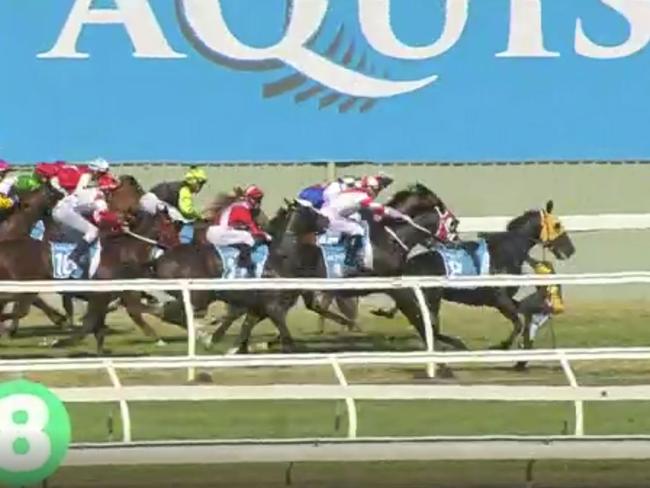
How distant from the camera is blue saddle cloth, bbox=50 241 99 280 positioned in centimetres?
1316

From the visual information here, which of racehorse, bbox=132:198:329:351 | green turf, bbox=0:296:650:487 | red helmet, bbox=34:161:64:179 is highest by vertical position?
red helmet, bbox=34:161:64:179

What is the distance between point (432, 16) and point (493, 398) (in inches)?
427

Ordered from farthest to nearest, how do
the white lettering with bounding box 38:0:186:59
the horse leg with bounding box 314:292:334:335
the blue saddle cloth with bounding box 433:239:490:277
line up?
the white lettering with bounding box 38:0:186:59
the horse leg with bounding box 314:292:334:335
the blue saddle cloth with bounding box 433:239:490:277

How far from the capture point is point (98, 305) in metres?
12.1

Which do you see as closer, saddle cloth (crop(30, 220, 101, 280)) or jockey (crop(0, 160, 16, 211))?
saddle cloth (crop(30, 220, 101, 280))

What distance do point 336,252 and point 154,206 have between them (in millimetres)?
1593

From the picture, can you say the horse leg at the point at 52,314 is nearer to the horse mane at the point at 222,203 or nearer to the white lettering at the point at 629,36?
the horse mane at the point at 222,203

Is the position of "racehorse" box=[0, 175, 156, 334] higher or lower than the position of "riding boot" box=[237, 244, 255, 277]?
higher

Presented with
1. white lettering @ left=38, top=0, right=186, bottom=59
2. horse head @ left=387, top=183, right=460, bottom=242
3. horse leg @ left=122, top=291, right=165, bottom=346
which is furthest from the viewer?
white lettering @ left=38, top=0, right=186, bottom=59

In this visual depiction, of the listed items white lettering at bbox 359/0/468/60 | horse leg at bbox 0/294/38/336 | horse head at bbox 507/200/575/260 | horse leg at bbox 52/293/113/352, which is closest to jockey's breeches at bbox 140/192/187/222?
horse leg at bbox 0/294/38/336

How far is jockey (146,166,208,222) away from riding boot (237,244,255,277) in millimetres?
1347

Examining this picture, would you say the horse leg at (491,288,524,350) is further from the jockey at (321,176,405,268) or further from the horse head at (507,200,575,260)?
the jockey at (321,176,405,268)

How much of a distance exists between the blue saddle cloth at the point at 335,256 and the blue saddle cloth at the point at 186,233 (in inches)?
48.8

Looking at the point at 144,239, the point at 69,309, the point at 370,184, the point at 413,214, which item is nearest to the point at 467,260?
the point at 413,214
